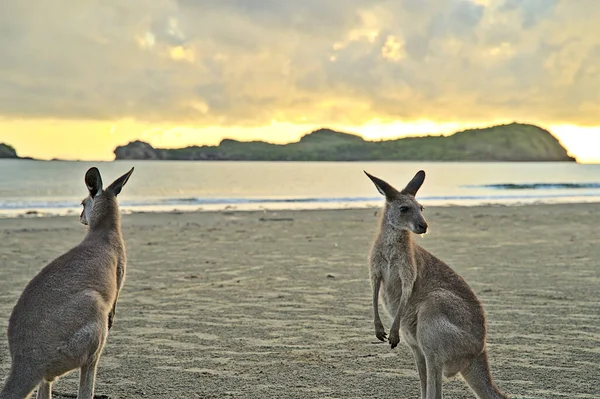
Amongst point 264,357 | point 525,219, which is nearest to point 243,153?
point 525,219

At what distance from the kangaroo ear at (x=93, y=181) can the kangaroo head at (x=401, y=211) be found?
5.01 feet

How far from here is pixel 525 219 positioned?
1683 centimetres

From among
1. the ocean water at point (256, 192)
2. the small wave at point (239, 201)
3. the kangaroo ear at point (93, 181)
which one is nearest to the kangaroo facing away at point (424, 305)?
the kangaroo ear at point (93, 181)

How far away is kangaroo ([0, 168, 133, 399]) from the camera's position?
325 centimetres

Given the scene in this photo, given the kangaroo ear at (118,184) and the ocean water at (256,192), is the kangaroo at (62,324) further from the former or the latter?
the ocean water at (256,192)

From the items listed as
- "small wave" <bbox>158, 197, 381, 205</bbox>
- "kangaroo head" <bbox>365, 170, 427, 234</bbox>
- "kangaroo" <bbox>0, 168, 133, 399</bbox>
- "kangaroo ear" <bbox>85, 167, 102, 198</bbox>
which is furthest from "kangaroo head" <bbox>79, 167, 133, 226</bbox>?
"small wave" <bbox>158, 197, 381, 205</bbox>

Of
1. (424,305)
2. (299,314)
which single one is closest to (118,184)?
(424,305)

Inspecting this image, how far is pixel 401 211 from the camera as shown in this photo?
14.0 ft

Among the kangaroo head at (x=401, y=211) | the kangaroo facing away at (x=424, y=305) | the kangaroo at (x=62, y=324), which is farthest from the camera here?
the kangaroo head at (x=401, y=211)

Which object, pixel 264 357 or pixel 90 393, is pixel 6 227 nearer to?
pixel 264 357

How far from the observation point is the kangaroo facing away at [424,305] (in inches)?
149

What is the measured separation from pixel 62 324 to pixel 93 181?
1.11 meters

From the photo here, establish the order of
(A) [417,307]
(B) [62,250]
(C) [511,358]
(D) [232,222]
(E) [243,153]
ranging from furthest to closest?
(E) [243,153] → (D) [232,222] → (B) [62,250] → (C) [511,358] → (A) [417,307]

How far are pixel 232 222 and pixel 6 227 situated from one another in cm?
446
